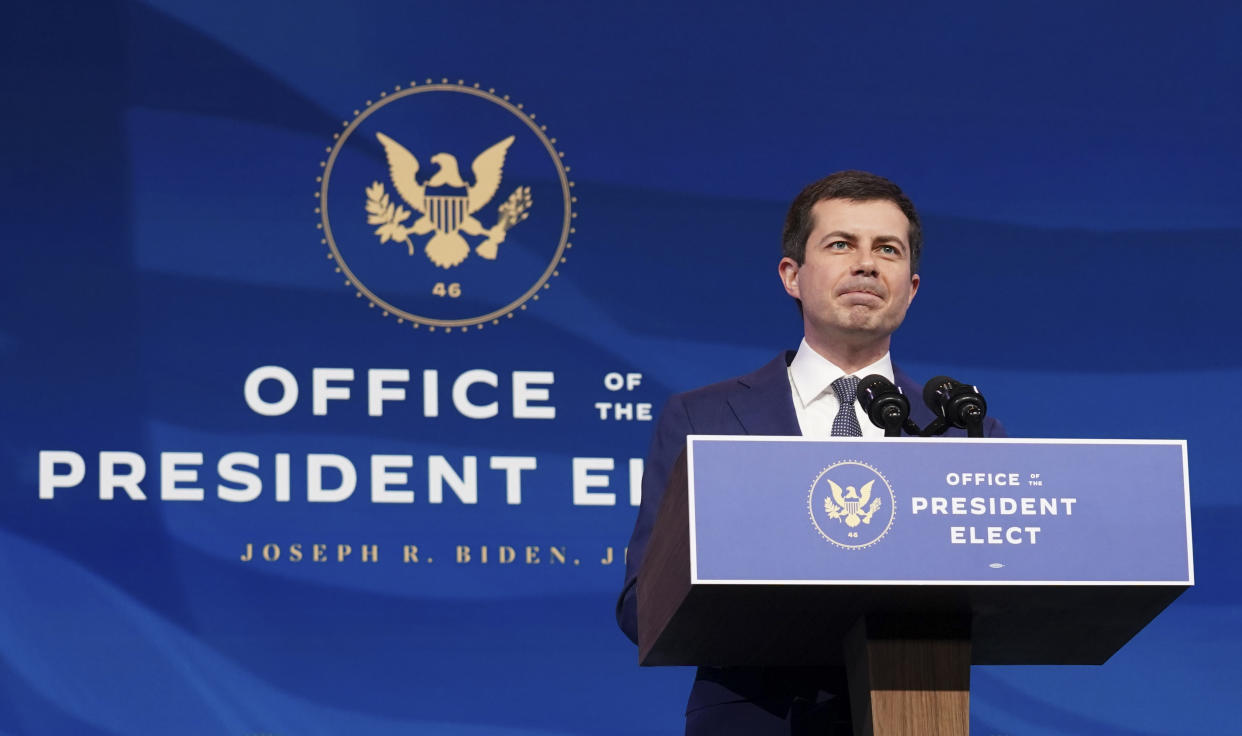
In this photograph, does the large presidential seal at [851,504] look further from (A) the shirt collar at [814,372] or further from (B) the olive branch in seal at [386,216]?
(B) the olive branch in seal at [386,216]

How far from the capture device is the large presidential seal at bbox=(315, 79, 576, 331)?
3951mm

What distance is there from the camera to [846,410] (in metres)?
2.18

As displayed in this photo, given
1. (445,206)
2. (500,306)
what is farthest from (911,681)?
(445,206)

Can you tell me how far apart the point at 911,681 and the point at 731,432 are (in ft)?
1.92

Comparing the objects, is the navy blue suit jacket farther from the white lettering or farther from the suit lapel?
the white lettering

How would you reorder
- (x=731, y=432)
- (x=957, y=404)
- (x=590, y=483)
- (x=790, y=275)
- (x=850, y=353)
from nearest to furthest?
(x=957, y=404) → (x=731, y=432) → (x=850, y=353) → (x=790, y=275) → (x=590, y=483)

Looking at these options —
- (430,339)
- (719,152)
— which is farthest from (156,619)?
(719,152)

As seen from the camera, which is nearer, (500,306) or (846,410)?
(846,410)

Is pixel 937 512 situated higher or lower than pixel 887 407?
lower

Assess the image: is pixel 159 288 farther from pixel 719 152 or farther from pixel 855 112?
pixel 855 112

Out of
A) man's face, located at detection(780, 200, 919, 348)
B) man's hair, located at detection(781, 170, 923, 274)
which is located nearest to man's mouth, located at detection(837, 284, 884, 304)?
man's face, located at detection(780, 200, 919, 348)

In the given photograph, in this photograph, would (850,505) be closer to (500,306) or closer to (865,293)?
(865,293)

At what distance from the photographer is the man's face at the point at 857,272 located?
2223mm

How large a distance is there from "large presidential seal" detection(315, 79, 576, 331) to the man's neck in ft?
5.91
